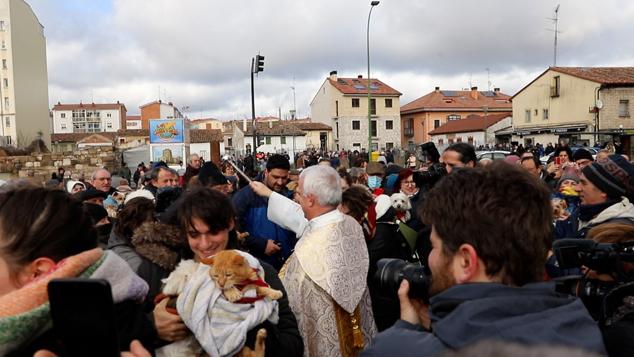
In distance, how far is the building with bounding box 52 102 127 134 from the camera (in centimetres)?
10950

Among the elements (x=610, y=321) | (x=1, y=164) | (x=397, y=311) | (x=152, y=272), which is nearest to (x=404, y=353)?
(x=610, y=321)

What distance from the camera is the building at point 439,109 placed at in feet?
237

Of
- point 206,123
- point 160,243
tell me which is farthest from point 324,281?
point 206,123

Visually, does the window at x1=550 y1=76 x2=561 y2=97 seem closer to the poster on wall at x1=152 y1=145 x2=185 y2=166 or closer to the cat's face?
the poster on wall at x1=152 y1=145 x2=185 y2=166

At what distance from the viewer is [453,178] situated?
166cm

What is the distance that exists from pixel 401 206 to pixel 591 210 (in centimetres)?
209

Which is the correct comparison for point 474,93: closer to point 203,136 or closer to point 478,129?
point 478,129

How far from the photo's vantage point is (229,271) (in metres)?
2.29

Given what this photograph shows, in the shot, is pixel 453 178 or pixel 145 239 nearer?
pixel 453 178

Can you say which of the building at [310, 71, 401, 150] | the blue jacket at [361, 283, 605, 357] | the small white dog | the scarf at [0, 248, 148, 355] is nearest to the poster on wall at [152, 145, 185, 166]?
the small white dog

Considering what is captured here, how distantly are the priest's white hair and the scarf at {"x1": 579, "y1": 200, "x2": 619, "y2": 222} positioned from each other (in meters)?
1.80

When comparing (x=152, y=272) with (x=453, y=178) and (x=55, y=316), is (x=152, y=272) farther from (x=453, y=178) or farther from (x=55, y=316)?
(x=453, y=178)

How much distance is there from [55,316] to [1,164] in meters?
24.8

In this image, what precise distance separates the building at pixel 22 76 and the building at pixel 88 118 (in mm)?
50268
